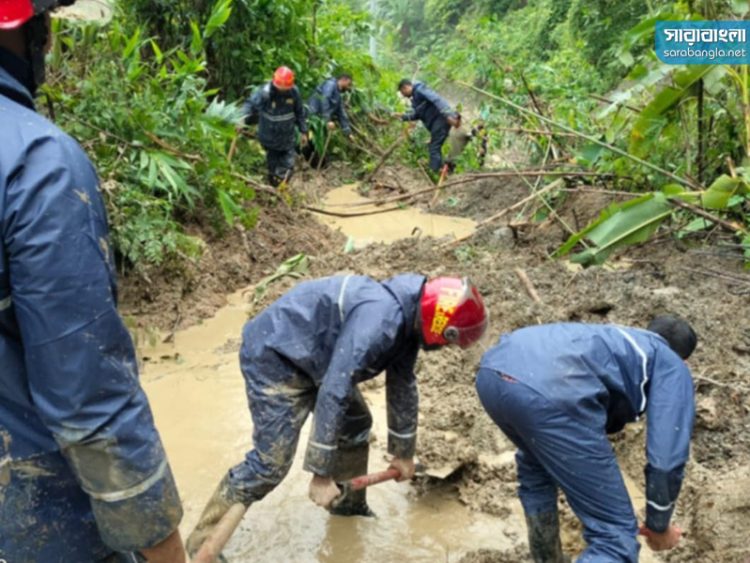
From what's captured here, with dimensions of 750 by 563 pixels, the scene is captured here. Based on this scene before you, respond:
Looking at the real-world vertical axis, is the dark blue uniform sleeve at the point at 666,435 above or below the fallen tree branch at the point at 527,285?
above

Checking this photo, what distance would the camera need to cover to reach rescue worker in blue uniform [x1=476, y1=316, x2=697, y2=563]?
288cm

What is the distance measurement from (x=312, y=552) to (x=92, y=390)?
258 centimetres

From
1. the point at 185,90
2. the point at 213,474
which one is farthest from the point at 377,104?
the point at 213,474

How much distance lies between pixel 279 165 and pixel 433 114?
9.79ft

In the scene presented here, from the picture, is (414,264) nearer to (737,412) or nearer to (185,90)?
(185,90)

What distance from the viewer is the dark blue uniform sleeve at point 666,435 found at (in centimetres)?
287

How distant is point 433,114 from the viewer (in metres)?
12.1

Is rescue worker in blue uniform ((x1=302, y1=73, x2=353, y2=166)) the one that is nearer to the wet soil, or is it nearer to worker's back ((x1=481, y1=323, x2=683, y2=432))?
the wet soil

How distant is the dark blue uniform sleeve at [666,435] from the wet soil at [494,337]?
690mm

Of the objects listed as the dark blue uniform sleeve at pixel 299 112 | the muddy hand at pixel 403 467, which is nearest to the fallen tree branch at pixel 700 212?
the muddy hand at pixel 403 467

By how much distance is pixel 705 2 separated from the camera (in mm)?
6395

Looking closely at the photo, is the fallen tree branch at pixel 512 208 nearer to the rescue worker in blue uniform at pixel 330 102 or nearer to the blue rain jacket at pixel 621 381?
the rescue worker in blue uniform at pixel 330 102

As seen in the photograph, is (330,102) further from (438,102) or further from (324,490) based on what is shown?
(324,490)

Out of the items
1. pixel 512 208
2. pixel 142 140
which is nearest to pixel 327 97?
pixel 512 208
